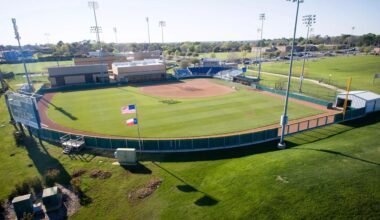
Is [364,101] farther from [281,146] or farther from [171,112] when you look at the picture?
[171,112]

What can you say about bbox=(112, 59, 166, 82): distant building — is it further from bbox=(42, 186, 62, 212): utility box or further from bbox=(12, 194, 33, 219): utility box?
bbox=(12, 194, 33, 219): utility box

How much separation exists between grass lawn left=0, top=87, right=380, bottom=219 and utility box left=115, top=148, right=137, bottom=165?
109cm

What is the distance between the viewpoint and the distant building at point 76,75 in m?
63.4

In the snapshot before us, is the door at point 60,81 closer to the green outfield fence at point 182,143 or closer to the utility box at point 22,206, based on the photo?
the green outfield fence at point 182,143

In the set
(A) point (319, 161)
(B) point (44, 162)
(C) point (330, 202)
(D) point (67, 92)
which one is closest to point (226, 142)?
(A) point (319, 161)

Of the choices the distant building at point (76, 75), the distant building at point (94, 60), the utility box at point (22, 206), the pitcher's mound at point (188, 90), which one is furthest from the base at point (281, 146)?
the distant building at point (94, 60)

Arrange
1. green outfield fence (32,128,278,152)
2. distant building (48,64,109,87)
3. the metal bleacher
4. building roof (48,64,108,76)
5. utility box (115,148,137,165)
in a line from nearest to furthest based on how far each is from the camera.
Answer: utility box (115,148,137,165) → green outfield fence (32,128,278,152) → the metal bleacher → building roof (48,64,108,76) → distant building (48,64,109,87)

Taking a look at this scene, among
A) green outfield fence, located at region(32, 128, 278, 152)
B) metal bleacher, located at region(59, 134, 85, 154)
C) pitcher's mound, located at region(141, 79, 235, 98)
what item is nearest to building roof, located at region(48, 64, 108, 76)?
pitcher's mound, located at region(141, 79, 235, 98)

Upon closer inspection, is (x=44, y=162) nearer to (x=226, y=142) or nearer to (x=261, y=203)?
(x=226, y=142)

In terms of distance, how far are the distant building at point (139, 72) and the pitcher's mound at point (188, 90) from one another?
8542 mm

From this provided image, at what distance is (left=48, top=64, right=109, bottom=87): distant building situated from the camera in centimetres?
6344

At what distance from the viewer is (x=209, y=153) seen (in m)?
24.6

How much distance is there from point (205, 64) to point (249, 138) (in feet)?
223

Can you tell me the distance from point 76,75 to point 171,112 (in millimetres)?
40180
